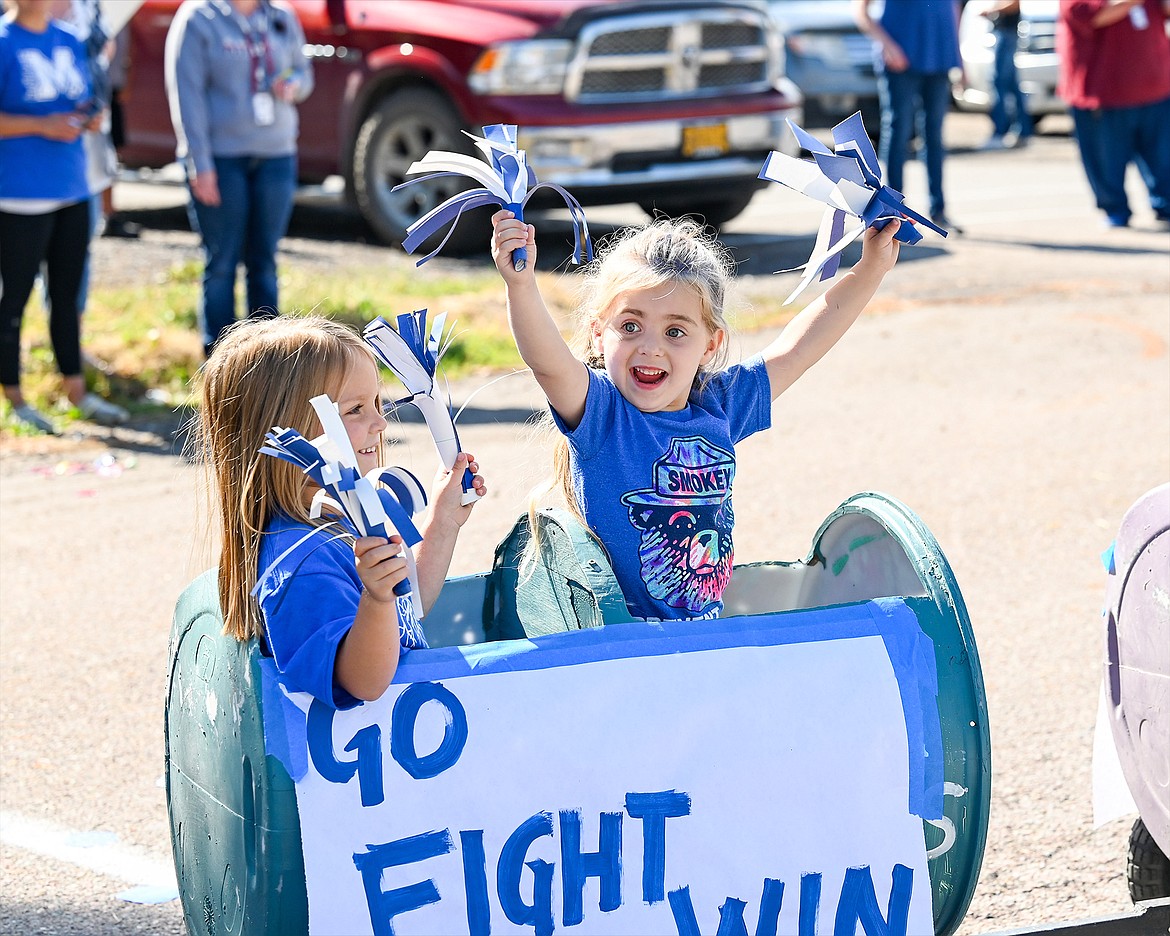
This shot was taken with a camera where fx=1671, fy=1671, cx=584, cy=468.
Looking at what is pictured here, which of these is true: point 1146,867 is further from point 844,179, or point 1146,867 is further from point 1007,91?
point 1007,91

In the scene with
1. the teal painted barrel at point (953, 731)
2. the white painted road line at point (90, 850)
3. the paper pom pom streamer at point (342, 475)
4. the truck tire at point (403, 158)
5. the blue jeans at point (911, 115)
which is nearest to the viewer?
the paper pom pom streamer at point (342, 475)

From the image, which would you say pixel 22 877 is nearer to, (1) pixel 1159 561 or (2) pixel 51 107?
(1) pixel 1159 561

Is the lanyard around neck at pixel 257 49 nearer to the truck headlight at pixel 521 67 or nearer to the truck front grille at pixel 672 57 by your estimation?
the truck headlight at pixel 521 67

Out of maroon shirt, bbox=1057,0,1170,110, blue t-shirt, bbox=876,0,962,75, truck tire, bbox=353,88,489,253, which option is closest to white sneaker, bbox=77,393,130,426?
truck tire, bbox=353,88,489,253

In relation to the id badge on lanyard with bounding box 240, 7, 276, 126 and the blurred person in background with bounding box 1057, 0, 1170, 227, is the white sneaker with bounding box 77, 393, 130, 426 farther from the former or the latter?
the blurred person in background with bounding box 1057, 0, 1170, 227

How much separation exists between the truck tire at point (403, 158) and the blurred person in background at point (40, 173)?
3.16m

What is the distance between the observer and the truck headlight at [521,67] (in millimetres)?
9438

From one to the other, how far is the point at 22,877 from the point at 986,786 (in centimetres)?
200

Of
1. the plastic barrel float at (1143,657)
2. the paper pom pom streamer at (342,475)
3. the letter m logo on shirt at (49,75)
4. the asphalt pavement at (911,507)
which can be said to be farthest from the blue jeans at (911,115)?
the paper pom pom streamer at (342,475)

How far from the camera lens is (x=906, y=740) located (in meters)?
2.51

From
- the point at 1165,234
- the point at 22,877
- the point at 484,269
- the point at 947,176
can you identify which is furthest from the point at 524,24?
the point at 22,877

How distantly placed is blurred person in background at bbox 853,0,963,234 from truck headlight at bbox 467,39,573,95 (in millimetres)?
2012

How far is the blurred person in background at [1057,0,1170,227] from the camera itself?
33.9 feet

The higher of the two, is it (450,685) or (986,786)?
(450,685)
